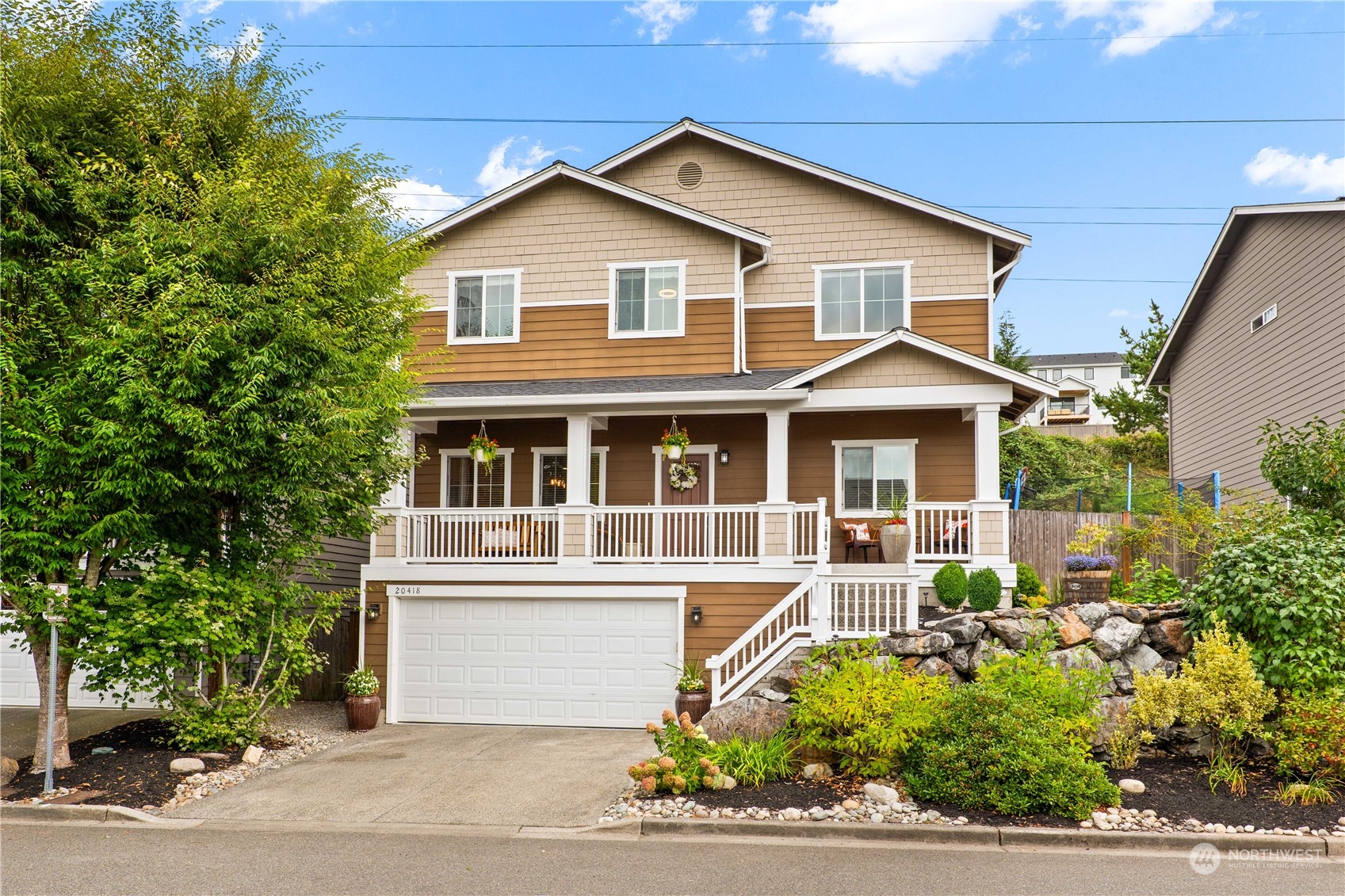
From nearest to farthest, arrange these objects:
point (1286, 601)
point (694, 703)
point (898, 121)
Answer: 1. point (1286, 601)
2. point (694, 703)
3. point (898, 121)

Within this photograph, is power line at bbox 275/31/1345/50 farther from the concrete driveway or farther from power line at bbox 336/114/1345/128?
the concrete driveway

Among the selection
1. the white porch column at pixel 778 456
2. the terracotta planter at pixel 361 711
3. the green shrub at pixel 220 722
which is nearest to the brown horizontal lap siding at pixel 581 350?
the white porch column at pixel 778 456

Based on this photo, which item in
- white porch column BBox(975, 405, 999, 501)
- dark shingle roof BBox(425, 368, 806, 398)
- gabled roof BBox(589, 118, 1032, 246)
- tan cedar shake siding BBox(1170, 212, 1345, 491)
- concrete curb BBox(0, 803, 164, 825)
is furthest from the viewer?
gabled roof BBox(589, 118, 1032, 246)

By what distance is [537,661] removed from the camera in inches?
510

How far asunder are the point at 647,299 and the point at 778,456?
3.59m

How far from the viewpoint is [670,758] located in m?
8.14

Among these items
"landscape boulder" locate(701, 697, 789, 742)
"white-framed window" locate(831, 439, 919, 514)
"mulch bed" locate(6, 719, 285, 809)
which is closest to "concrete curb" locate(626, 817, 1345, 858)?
"landscape boulder" locate(701, 697, 789, 742)

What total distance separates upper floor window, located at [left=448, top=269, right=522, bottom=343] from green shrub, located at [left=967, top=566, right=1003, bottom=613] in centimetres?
780

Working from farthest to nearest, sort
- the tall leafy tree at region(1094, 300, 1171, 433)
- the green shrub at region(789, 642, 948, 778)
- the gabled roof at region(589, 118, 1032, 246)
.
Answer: the tall leafy tree at region(1094, 300, 1171, 433) < the gabled roof at region(589, 118, 1032, 246) < the green shrub at region(789, 642, 948, 778)

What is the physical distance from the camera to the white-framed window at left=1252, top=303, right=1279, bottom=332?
15.5 meters

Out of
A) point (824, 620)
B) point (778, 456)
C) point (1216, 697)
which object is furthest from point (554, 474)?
point (1216, 697)

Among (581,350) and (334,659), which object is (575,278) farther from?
(334,659)

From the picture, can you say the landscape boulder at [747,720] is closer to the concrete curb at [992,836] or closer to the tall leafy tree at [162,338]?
the concrete curb at [992,836]

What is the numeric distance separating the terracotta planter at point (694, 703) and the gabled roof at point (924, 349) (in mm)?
4152
